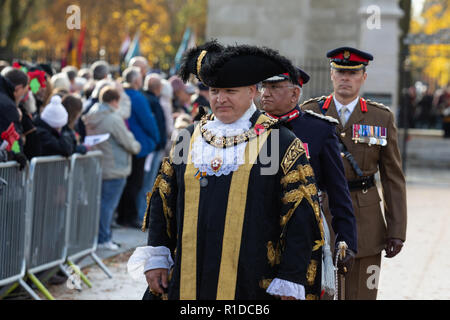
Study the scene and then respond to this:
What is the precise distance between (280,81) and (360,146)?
93 centimetres

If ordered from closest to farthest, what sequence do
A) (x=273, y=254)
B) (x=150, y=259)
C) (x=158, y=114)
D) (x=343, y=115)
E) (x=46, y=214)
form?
1. (x=273, y=254)
2. (x=150, y=259)
3. (x=343, y=115)
4. (x=46, y=214)
5. (x=158, y=114)

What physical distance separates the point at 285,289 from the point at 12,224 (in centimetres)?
346

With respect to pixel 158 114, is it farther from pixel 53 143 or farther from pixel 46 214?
pixel 46 214

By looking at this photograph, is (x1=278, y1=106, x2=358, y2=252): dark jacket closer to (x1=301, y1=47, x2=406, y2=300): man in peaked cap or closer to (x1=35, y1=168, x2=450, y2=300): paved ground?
(x1=301, y1=47, x2=406, y2=300): man in peaked cap

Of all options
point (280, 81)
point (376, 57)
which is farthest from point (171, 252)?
point (376, 57)

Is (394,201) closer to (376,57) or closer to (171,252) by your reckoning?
(171,252)

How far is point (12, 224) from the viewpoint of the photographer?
646 cm

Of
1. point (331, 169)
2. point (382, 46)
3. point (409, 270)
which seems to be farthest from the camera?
point (382, 46)

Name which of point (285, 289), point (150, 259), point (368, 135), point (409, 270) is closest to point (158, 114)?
point (409, 270)

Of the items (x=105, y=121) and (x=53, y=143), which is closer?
(x=53, y=143)

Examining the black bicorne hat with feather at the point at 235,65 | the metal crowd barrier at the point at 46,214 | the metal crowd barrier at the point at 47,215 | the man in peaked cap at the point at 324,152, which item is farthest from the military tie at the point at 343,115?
the metal crowd barrier at the point at 46,214

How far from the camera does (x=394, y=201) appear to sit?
5406mm

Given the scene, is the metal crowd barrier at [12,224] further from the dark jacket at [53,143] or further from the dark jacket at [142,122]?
the dark jacket at [142,122]

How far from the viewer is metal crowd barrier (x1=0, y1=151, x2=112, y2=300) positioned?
254 inches
